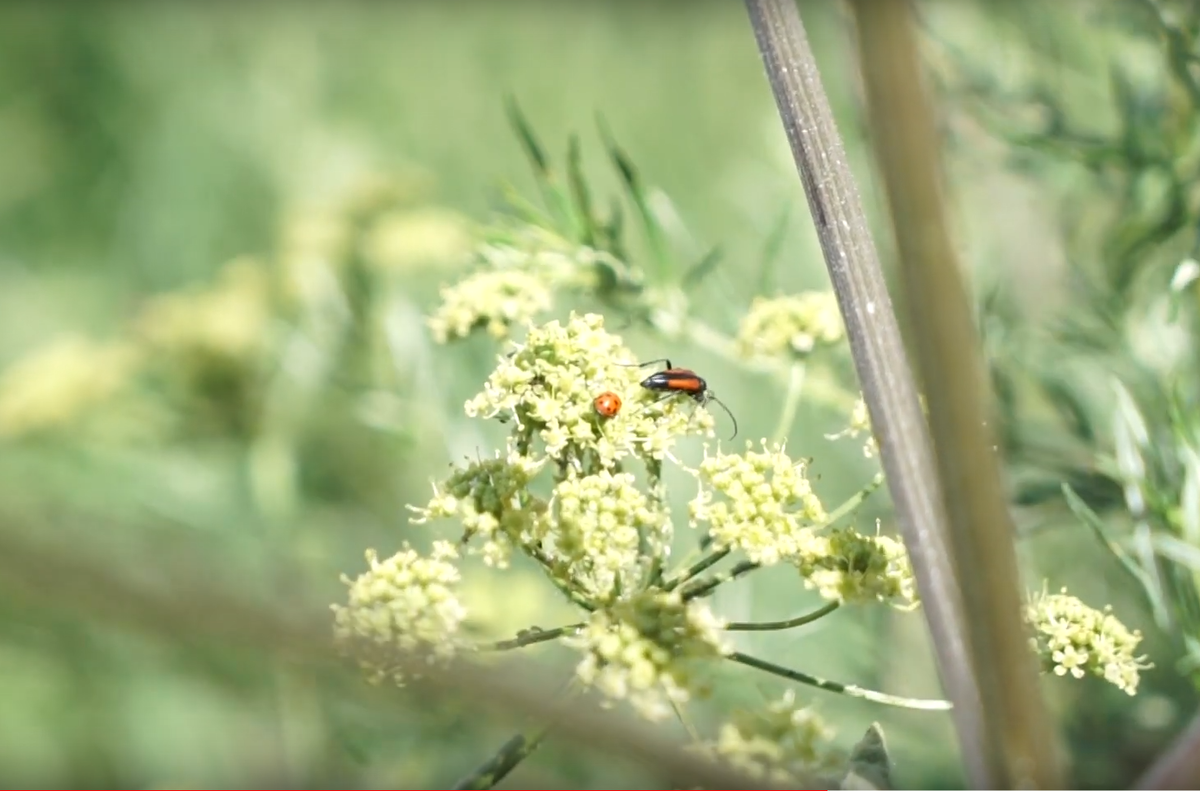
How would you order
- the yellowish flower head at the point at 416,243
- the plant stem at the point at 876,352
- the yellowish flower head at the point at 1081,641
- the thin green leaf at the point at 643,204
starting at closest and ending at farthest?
the plant stem at the point at 876,352, the yellowish flower head at the point at 1081,641, the thin green leaf at the point at 643,204, the yellowish flower head at the point at 416,243

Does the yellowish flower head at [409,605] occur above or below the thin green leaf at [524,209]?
below

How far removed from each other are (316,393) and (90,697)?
449 mm

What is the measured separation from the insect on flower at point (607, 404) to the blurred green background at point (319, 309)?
115 millimetres

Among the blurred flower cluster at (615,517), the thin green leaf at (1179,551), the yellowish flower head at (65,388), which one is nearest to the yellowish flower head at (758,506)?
→ the blurred flower cluster at (615,517)

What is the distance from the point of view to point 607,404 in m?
0.57

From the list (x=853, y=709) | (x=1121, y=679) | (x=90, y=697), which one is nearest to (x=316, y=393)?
(x=90, y=697)

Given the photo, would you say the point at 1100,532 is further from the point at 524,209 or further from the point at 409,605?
the point at 524,209

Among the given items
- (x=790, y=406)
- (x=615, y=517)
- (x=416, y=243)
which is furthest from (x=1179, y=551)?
(x=416, y=243)

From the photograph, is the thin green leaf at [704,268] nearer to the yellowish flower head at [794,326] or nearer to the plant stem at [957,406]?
the yellowish flower head at [794,326]

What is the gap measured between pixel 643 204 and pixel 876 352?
0.37m

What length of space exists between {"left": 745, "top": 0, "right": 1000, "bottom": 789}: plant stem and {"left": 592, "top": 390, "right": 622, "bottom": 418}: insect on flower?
0.42 feet

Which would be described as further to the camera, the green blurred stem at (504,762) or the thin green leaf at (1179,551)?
the thin green leaf at (1179,551)

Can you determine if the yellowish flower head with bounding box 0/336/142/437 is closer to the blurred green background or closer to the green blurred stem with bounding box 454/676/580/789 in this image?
the blurred green background

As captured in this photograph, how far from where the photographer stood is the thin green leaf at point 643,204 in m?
0.80
